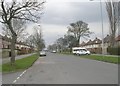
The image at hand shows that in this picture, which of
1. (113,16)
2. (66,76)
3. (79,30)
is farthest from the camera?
(79,30)

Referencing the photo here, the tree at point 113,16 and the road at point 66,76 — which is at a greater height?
the tree at point 113,16

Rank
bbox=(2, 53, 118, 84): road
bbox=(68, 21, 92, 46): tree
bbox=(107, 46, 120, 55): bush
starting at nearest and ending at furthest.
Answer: bbox=(2, 53, 118, 84): road
bbox=(107, 46, 120, 55): bush
bbox=(68, 21, 92, 46): tree

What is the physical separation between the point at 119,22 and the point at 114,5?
7595 mm

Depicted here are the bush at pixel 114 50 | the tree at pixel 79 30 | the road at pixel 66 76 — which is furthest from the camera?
the tree at pixel 79 30

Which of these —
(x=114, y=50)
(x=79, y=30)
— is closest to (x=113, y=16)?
(x=114, y=50)

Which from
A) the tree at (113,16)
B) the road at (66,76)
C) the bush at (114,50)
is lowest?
the road at (66,76)

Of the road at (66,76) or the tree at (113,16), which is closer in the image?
the road at (66,76)

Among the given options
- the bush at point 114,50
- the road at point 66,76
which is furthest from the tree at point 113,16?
the road at point 66,76

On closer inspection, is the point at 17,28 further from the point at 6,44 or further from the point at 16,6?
the point at 16,6

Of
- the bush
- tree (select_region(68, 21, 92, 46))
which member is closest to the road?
the bush

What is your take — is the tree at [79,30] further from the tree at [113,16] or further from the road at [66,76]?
the road at [66,76]

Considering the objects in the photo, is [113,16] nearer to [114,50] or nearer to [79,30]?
[114,50]

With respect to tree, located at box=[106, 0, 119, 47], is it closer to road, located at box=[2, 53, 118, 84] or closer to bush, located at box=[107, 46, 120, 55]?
bush, located at box=[107, 46, 120, 55]

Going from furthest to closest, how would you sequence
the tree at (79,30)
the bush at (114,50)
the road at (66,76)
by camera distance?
1. the tree at (79,30)
2. the bush at (114,50)
3. the road at (66,76)
